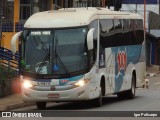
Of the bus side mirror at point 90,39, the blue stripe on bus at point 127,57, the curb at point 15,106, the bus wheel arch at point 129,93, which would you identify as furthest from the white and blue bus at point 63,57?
the bus wheel arch at point 129,93

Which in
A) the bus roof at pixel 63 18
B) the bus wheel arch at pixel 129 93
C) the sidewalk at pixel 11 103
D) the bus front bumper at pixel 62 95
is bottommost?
the bus wheel arch at pixel 129 93

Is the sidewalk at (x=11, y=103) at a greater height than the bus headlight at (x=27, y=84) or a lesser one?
lesser

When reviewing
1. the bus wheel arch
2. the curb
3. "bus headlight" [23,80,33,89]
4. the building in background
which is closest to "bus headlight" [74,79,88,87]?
"bus headlight" [23,80,33,89]

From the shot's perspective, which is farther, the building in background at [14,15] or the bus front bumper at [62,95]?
the building in background at [14,15]

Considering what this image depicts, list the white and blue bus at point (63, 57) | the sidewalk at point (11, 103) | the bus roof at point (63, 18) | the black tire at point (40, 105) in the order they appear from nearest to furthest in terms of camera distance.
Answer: the white and blue bus at point (63, 57), the bus roof at point (63, 18), the sidewalk at point (11, 103), the black tire at point (40, 105)

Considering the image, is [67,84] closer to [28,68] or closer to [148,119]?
[28,68]

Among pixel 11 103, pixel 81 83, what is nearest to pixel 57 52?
pixel 81 83

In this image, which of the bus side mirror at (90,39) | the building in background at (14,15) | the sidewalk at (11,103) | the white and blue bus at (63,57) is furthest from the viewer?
the building in background at (14,15)

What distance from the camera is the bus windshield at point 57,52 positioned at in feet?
64.2

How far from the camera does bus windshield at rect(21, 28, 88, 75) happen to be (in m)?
19.6

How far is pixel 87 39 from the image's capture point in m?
19.5

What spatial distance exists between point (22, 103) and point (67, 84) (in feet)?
9.83

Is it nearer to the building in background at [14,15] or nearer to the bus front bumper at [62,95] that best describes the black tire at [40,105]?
the bus front bumper at [62,95]

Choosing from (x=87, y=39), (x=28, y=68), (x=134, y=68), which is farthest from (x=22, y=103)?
(x=134, y=68)
